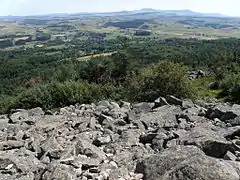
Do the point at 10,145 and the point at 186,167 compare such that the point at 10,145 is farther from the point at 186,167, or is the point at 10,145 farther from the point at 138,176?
the point at 186,167

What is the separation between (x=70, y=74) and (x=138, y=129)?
5769cm

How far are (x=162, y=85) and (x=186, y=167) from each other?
23.0 m

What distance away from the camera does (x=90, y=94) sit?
3212 centimetres

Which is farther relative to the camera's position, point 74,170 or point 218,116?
point 218,116

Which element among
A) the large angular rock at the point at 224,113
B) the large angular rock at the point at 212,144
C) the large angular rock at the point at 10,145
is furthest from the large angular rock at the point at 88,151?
the large angular rock at the point at 224,113

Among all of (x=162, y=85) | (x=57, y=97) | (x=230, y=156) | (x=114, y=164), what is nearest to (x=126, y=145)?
(x=114, y=164)

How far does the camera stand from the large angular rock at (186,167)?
8.73 m

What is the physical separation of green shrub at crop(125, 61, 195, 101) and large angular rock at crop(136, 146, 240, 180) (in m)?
19.9

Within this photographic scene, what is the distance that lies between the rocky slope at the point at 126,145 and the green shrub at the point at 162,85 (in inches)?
378

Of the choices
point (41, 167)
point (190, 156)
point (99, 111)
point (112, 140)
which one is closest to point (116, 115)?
point (99, 111)

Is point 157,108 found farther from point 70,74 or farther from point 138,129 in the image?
point 70,74

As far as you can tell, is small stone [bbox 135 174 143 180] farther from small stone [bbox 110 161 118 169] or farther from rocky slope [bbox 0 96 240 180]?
small stone [bbox 110 161 118 169]

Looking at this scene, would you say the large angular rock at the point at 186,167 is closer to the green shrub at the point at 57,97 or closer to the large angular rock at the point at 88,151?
the large angular rock at the point at 88,151

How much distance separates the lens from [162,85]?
31.7m
